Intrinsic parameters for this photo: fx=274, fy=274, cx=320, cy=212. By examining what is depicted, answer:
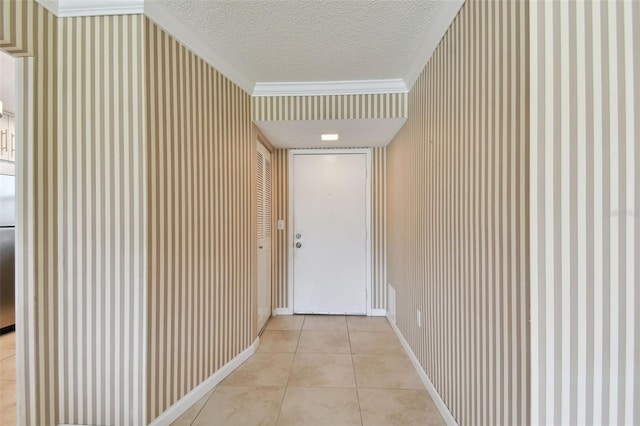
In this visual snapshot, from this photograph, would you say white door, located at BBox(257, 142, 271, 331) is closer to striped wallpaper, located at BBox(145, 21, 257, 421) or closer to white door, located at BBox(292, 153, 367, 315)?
white door, located at BBox(292, 153, 367, 315)

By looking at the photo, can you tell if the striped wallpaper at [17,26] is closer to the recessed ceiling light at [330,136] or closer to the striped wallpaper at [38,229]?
the striped wallpaper at [38,229]

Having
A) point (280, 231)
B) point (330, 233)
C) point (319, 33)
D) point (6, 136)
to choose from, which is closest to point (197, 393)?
point (280, 231)

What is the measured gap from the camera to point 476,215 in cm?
128

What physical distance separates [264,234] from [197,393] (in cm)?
158

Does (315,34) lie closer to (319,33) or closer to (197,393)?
(319,33)

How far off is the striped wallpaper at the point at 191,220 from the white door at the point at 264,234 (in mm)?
533

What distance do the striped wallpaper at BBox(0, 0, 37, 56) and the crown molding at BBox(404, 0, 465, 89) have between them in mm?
2081

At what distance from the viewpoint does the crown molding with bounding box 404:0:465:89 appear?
143 cm

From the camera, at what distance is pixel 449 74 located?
154 cm

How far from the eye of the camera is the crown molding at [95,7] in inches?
56.6

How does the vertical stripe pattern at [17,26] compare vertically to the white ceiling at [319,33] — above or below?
below

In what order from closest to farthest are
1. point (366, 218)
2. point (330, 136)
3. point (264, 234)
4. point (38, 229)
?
point (38, 229) → point (330, 136) → point (264, 234) → point (366, 218)
